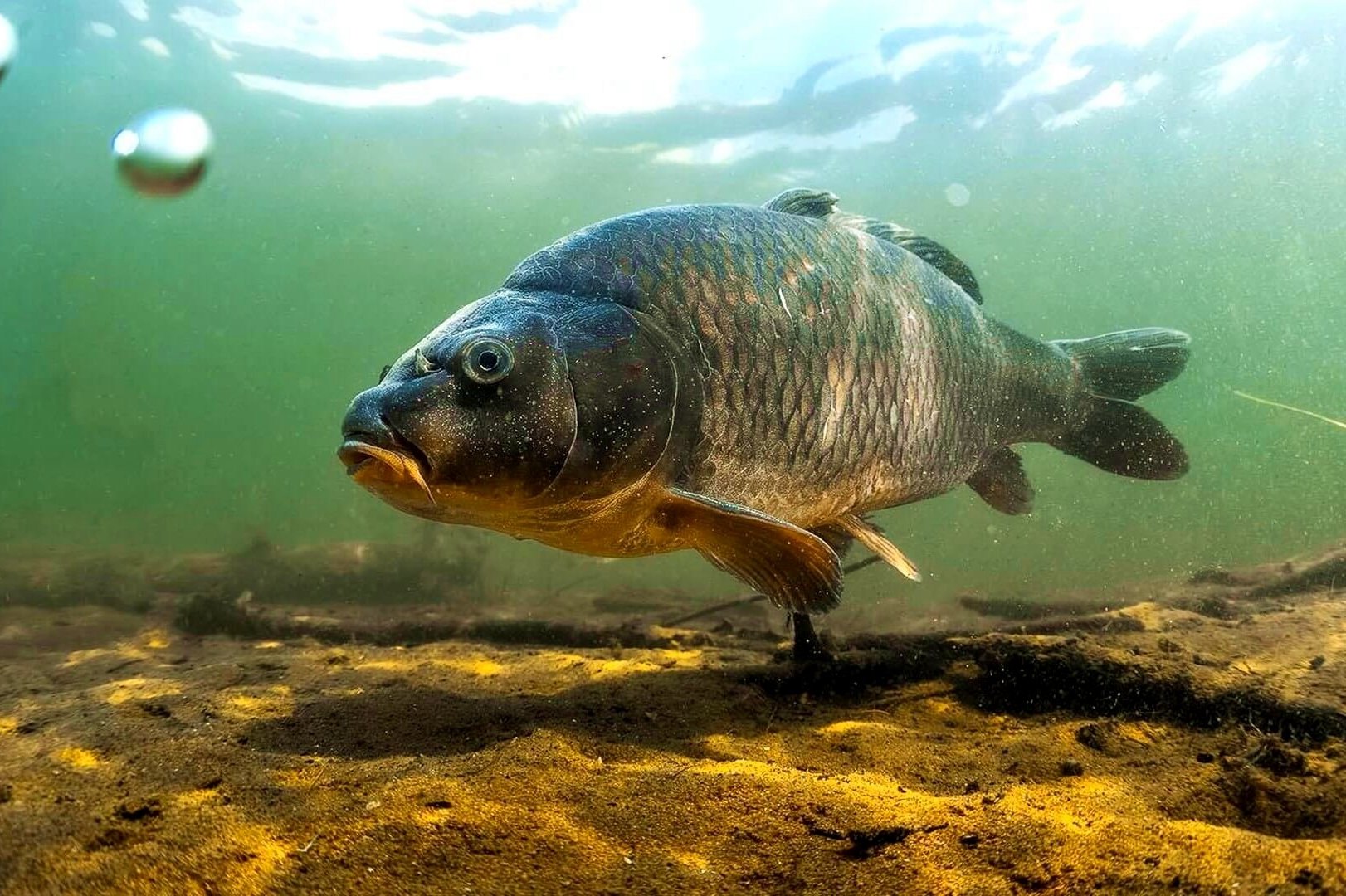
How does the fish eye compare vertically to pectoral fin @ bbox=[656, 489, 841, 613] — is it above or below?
above

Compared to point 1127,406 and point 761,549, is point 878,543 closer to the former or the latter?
point 761,549

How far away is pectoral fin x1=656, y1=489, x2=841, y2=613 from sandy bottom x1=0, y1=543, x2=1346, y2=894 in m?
0.56

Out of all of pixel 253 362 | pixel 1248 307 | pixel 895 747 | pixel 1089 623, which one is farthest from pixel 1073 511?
pixel 253 362

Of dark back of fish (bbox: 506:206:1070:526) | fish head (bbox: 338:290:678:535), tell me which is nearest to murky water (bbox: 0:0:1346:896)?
fish head (bbox: 338:290:678:535)

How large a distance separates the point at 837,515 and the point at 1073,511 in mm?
50704

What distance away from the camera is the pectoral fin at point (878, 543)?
3395 millimetres

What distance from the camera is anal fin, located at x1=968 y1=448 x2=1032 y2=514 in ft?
15.7

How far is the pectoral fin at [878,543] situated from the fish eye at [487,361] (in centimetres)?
201

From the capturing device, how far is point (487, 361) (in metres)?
2.46

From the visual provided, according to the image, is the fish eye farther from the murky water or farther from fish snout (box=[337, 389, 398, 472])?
the murky water

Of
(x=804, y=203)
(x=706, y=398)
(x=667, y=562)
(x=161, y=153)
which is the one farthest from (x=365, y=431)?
(x=667, y=562)

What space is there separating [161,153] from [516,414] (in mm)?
11919

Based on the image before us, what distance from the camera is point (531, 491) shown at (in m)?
2.54

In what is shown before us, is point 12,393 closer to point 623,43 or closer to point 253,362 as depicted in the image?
point 253,362
